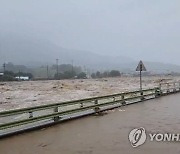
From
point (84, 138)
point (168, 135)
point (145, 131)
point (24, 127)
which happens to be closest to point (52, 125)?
point (24, 127)

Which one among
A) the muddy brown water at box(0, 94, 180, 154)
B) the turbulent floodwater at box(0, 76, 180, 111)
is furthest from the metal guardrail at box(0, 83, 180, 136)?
the turbulent floodwater at box(0, 76, 180, 111)

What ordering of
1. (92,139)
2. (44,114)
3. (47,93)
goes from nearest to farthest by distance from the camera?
(92,139)
(44,114)
(47,93)

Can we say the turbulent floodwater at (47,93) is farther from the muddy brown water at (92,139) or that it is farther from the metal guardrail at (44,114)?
the muddy brown water at (92,139)

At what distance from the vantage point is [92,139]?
9672mm

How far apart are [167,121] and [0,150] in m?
7.37

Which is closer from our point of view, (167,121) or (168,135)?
(168,135)

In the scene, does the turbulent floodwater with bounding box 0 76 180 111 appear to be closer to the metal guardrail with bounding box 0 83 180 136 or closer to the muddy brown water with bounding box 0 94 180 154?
the metal guardrail with bounding box 0 83 180 136

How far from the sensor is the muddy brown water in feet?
27.0

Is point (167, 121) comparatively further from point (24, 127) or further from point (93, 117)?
point (24, 127)

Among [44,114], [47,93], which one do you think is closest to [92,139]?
[44,114]

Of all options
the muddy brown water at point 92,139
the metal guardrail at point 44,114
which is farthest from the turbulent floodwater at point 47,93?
the muddy brown water at point 92,139

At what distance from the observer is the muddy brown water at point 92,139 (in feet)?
27.0

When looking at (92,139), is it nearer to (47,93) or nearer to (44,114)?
(44,114)

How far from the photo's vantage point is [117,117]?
1475cm
